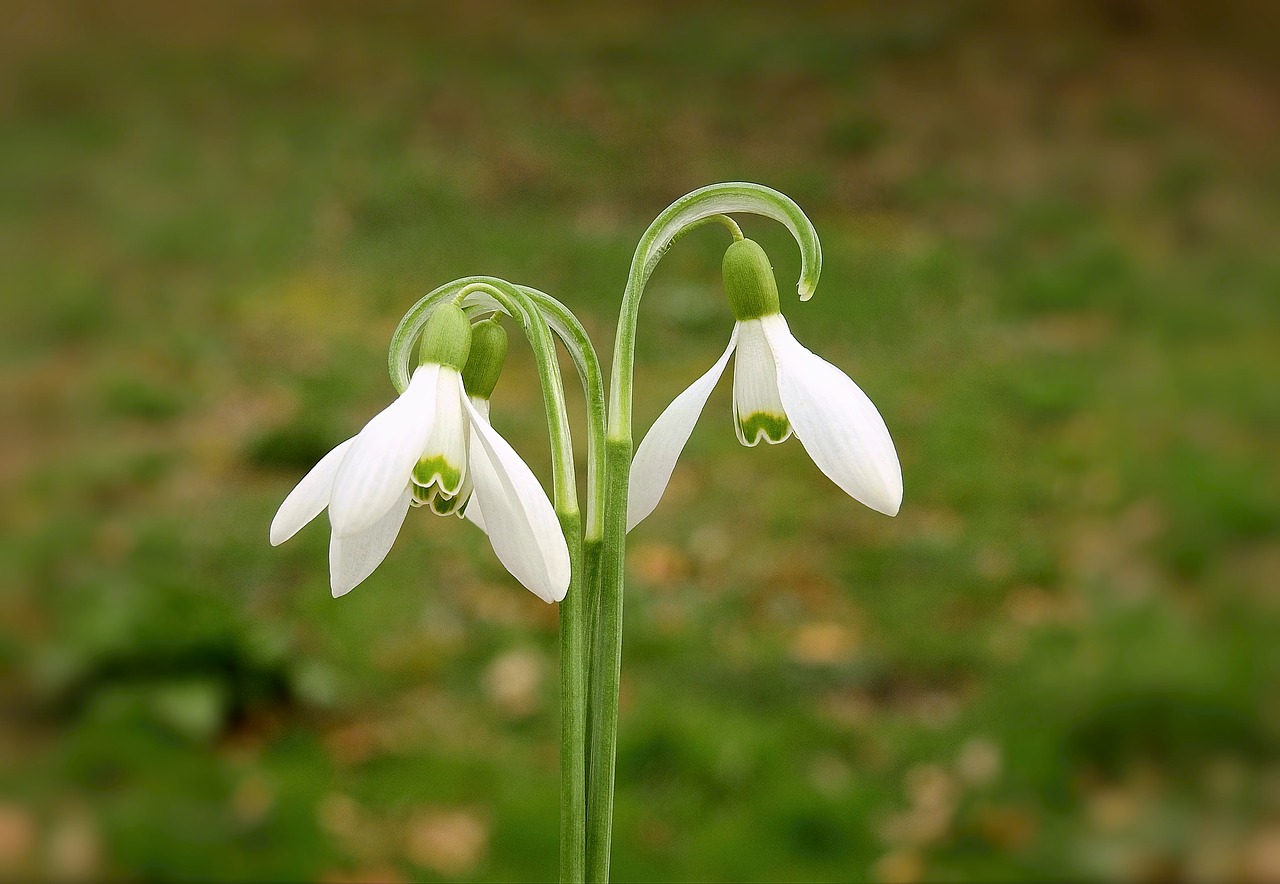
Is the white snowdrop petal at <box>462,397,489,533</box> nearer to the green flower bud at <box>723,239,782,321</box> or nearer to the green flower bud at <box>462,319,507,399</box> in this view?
the green flower bud at <box>462,319,507,399</box>

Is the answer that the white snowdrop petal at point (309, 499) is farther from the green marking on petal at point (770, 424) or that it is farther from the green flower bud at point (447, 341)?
the green marking on petal at point (770, 424)

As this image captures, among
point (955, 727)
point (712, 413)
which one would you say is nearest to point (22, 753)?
point (955, 727)

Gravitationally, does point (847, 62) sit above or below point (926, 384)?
above

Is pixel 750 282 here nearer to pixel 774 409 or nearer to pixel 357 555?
pixel 774 409

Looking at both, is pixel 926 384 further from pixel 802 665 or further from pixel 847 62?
pixel 847 62

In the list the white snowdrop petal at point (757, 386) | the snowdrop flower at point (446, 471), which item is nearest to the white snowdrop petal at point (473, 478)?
the snowdrop flower at point (446, 471)

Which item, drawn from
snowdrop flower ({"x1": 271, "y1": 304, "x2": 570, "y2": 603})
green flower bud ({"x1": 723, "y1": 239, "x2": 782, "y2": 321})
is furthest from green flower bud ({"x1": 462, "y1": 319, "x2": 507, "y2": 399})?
green flower bud ({"x1": 723, "y1": 239, "x2": 782, "y2": 321})
